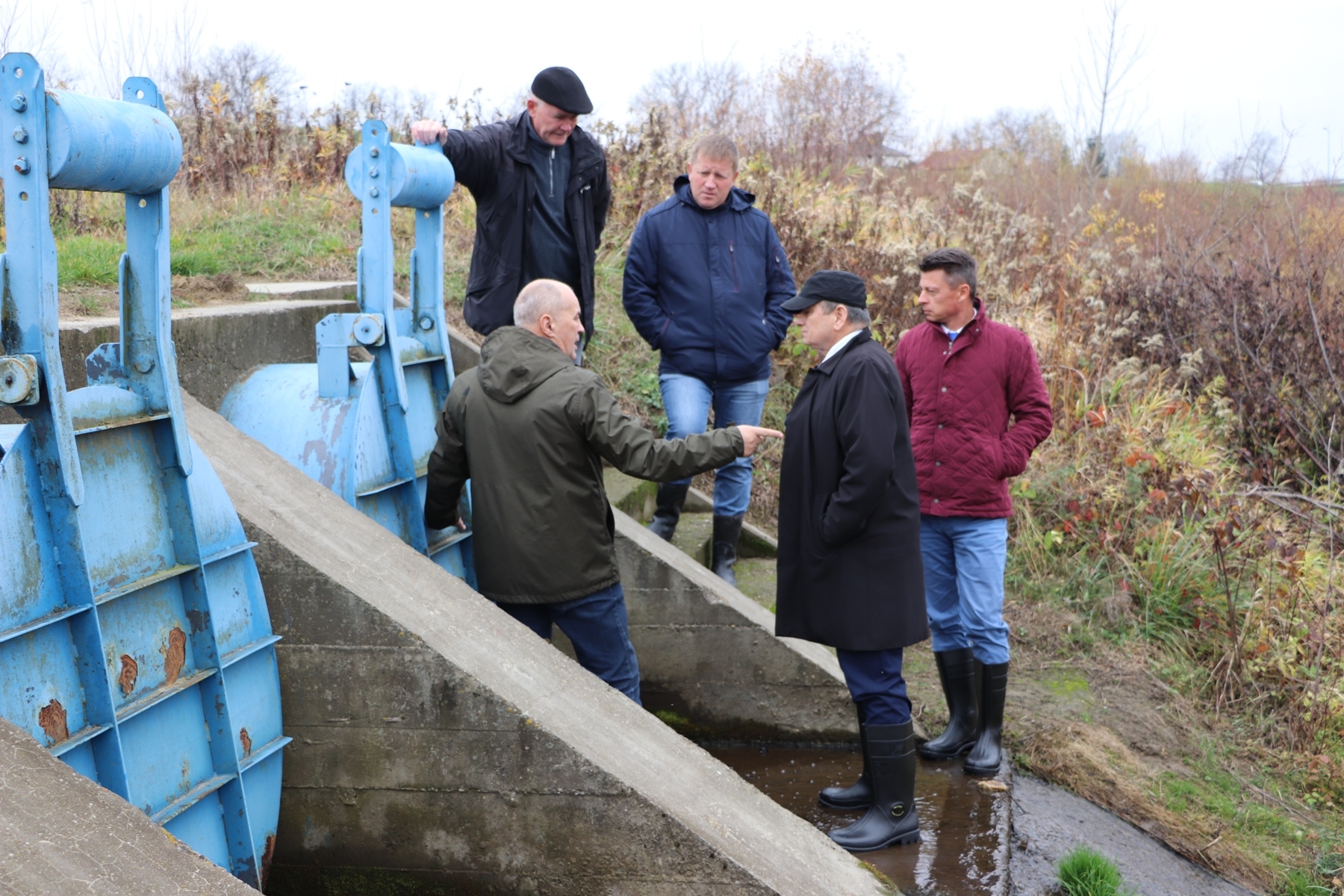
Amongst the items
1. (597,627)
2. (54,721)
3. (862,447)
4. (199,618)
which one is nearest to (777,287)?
(862,447)

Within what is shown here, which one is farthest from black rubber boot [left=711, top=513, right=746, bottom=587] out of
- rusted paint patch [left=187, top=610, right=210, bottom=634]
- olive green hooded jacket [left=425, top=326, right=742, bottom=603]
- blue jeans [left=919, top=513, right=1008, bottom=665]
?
rusted paint patch [left=187, top=610, right=210, bottom=634]

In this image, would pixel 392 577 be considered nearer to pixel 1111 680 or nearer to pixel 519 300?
pixel 519 300

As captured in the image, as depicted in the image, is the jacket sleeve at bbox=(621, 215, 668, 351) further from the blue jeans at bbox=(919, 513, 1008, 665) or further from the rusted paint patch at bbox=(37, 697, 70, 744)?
the rusted paint patch at bbox=(37, 697, 70, 744)

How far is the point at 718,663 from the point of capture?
5.18 m

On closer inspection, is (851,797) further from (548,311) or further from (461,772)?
(548,311)

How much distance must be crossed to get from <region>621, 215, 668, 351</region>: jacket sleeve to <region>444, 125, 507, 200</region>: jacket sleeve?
0.81 metres

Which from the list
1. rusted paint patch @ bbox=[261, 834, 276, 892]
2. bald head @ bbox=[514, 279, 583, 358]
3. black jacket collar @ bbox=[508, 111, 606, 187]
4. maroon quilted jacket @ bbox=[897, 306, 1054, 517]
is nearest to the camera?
rusted paint patch @ bbox=[261, 834, 276, 892]

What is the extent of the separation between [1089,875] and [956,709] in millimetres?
1129

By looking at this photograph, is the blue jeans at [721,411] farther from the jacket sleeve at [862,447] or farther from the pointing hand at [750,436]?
the jacket sleeve at [862,447]

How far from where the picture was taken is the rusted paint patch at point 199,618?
2.99m

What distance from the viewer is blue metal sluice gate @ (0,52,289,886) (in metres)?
2.47

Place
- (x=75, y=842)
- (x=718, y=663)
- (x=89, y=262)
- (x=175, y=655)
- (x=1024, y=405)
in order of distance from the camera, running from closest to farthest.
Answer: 1. (x=75, y=842)
2. (x=175, y=655)
3. (x=1024, y=405)
4. (x=718, y=663)
5. (x=89, y=262)

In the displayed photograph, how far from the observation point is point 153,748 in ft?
9.31

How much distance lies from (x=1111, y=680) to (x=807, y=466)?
301 cm
